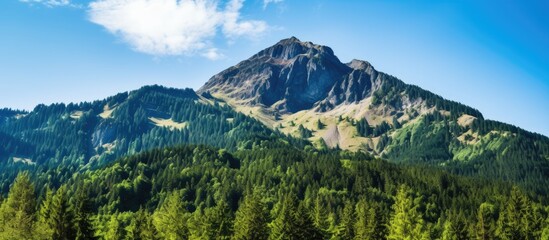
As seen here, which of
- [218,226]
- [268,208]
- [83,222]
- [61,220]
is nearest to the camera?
[61,220]

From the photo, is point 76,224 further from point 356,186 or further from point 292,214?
point 356,186

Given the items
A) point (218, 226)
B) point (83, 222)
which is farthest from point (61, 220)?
point (218, 226)

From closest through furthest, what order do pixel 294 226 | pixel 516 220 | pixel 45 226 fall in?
pixel 45 226
pixel 294 226
pixel 516 220

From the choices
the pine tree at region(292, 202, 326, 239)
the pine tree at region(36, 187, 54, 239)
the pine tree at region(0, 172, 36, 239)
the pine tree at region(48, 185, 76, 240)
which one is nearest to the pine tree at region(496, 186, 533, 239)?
the pine tree at region(292, 202, 326, 239)

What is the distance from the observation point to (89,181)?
644 ft

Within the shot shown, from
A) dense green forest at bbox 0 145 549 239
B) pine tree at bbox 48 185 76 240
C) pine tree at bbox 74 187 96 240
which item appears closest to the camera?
pine tree at bbox 48 185 76 240

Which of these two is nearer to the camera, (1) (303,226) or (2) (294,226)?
(2) (294,226)

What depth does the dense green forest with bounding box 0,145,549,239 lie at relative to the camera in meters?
81.9

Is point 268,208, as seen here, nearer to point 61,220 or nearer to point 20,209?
point 20,209

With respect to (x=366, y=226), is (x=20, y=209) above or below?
below

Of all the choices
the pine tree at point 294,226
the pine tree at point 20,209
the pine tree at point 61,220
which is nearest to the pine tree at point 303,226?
the pine tree at point 294,226

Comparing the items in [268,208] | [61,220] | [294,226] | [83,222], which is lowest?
→ [268,208]

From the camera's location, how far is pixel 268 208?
166 metres

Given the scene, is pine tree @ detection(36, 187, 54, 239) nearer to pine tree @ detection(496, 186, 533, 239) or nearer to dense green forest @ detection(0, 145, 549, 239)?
dense green forest @ detection(0, 145, 549, 239)
